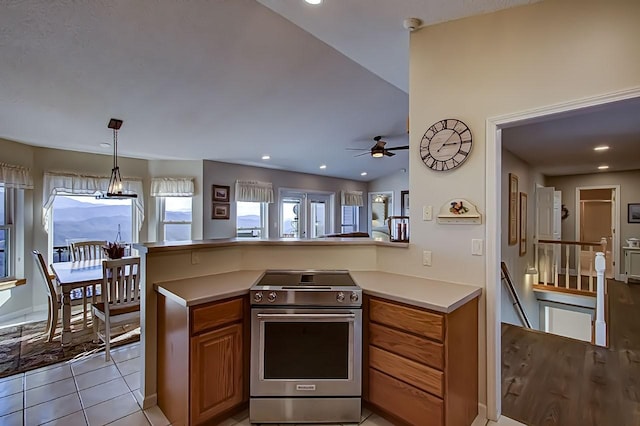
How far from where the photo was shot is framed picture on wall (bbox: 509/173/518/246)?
4.77 metres

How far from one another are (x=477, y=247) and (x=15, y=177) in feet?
17.8

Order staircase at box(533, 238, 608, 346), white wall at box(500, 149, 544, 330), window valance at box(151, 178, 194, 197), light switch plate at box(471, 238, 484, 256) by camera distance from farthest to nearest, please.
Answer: window valance at box(151, 178, 194, 197) < staircase at box(533, 238, 608, 346) < white wall at box(500, 149, 544, 330) < light switch plate at box(471, 238, 484, 256)

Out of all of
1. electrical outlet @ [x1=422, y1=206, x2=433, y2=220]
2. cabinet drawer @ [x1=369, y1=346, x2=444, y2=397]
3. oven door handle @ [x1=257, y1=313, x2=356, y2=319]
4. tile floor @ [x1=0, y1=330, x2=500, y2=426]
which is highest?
electrical outlet @ [x1=422, y1=206, x2=433, y2=220]

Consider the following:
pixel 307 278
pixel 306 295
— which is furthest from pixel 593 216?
pixel 306 295

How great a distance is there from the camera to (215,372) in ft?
6.41

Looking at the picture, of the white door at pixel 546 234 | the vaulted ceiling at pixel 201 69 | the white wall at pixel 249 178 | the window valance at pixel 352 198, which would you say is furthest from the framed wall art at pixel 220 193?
the white door at pixel 546 234

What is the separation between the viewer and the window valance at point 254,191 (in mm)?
5969

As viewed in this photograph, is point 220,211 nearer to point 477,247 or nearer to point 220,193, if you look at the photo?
point 220,193

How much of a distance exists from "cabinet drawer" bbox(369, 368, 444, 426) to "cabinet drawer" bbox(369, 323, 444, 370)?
0.19 m

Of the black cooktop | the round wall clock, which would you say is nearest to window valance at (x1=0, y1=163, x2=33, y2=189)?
the black cooktop

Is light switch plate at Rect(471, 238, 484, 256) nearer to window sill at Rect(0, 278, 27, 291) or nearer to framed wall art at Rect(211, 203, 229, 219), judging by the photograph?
framed wall art at Rect(211, 203, 229, 219)

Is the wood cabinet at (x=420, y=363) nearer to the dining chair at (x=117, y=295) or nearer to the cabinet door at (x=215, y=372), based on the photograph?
the cabinet door at (x=215, y=372)

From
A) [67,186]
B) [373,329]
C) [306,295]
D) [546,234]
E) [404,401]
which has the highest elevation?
[67,186]

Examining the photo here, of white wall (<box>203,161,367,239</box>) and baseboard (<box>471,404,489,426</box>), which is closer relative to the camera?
baseboard (<box>471,404,489,426</box>)
